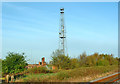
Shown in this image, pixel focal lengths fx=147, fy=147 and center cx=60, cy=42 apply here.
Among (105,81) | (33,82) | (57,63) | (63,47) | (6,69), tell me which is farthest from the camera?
(63,47)

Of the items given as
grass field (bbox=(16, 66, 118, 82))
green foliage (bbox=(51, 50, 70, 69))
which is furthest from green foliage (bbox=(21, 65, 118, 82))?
green foliage (bbox=(51, 50, 70, 69))

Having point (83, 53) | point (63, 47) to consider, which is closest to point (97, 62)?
point (83, 53)

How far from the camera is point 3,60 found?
16.6m

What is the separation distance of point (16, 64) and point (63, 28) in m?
19.7

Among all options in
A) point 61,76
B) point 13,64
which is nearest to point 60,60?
point 13,64

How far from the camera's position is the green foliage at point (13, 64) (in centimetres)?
1631

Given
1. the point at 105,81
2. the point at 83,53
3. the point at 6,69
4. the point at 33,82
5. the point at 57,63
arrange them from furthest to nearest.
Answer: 1. the point at 83,53
2. the point at 57,63
3. the point at 6,69
4. the point at 33,82
5. the point at 105,81

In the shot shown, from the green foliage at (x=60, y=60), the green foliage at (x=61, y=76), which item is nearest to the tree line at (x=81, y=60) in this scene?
the green foliage at (x=60, y=60)

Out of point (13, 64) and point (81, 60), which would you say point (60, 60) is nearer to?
point (81, 60)

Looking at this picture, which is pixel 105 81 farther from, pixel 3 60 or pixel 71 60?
pixel 71 60

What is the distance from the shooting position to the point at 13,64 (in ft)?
54.1

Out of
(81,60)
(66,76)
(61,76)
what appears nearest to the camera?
(61,76)

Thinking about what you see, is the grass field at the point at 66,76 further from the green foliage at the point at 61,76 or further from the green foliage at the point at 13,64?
the green foliage at the point at 13,64

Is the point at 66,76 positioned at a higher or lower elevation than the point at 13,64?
lower
